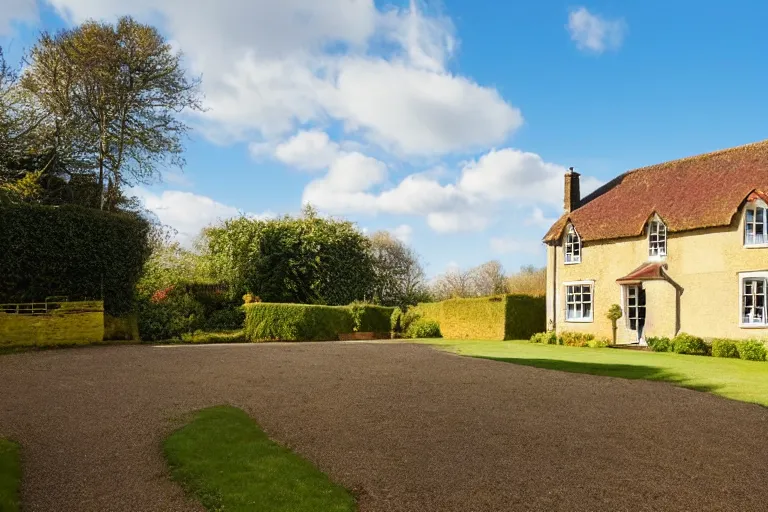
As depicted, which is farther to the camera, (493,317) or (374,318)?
(374,318)

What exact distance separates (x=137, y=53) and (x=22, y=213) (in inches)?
459

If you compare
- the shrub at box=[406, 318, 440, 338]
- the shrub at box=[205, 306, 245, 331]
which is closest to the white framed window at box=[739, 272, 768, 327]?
the shrub at box=[406, 318, 440, 338]

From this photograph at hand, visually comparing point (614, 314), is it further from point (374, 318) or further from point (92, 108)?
point (92, 108)

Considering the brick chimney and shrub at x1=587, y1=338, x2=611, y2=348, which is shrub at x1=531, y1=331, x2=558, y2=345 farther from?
the brick chimney

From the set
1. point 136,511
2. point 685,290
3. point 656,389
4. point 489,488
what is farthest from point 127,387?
point 685,290

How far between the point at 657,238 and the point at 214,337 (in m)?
19.7

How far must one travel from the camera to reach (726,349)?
22.1m

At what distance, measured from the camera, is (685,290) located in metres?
24.9

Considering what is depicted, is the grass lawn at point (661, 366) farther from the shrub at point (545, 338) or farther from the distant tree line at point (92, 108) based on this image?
the distant tree line at point (92, 108)

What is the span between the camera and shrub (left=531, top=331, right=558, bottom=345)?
2841 centimetres

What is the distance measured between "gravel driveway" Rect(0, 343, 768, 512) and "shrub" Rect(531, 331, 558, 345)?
13.8 metres

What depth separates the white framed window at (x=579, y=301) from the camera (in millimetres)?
28703

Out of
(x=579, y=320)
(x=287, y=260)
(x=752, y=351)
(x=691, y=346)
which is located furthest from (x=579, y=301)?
(x=287, y=260)

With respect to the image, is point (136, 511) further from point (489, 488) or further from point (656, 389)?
point (656, 389)
